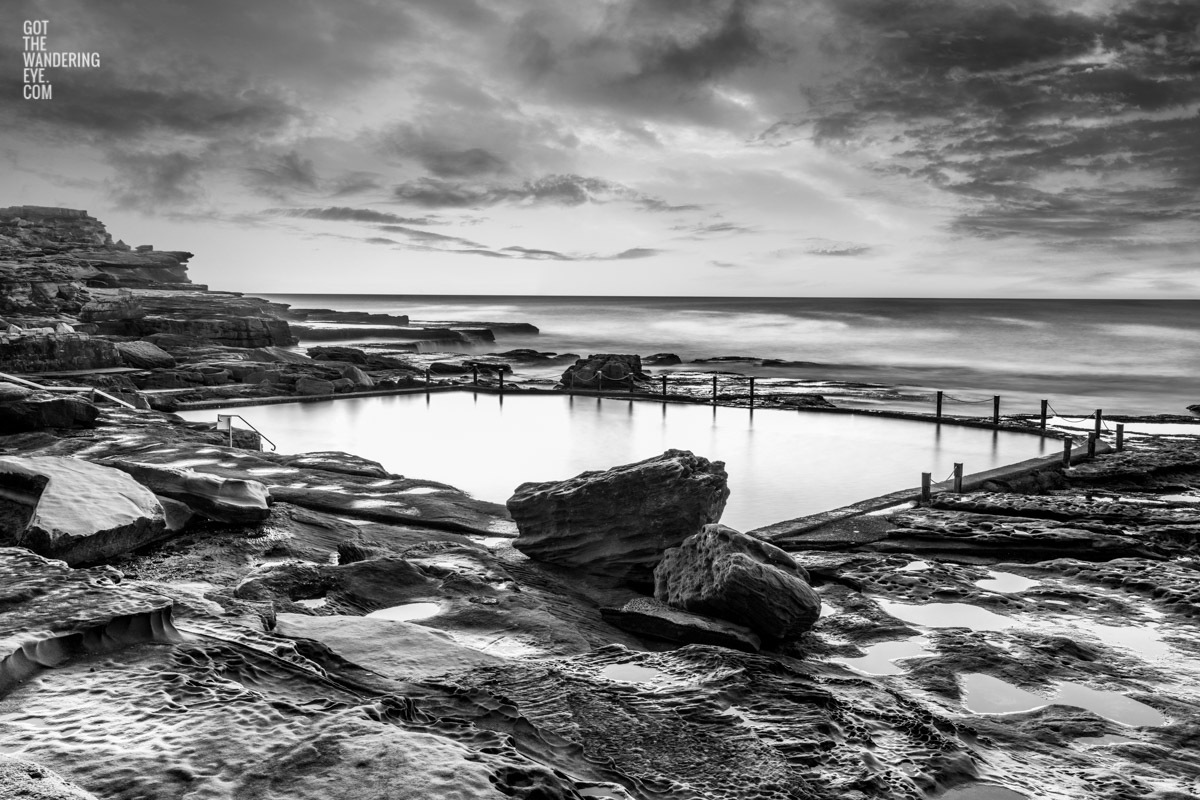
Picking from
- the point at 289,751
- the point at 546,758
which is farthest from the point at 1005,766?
the point at 289,751

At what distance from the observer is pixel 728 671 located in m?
3.90

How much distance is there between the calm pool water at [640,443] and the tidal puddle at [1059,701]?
383 cm

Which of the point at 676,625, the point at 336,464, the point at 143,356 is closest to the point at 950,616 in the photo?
the point at 676,625

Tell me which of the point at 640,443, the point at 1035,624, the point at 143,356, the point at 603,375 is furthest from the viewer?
the point at 603,375

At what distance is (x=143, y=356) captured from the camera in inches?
874

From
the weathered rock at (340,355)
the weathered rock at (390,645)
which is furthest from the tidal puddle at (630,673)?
the weathered rock at (340,355)

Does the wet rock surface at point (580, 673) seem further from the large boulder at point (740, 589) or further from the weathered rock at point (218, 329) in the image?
the weathered rock at point (218, 329)

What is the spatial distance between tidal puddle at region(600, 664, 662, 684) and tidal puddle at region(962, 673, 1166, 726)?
1.73m

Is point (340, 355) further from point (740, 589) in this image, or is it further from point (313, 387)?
point (740, 589)

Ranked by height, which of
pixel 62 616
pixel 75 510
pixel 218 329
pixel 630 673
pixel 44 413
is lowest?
pixel 630 673

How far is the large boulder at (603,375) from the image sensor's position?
907 inches

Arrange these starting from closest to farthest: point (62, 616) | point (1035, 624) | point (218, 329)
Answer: point (62, 616)
point (1035, 624)
point (218, 329)

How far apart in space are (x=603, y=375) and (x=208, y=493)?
17699 mm

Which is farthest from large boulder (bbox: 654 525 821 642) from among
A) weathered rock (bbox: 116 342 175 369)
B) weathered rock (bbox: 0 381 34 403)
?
weathered rock (bbox: 116 342 175 369)
